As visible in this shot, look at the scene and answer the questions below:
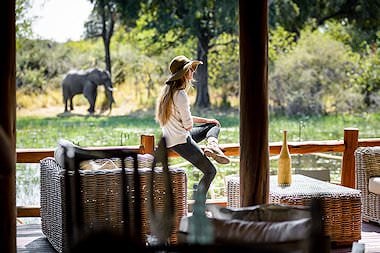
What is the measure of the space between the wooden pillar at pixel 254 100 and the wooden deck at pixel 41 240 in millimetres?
790

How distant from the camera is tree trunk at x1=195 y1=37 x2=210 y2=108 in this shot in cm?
1318

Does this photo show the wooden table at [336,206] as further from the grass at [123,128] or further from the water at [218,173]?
the grass at [123,128]

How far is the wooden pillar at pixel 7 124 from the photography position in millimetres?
4152

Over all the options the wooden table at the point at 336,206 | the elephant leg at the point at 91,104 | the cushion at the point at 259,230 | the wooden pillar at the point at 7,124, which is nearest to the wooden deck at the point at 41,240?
the wooden table at the point at 336,206

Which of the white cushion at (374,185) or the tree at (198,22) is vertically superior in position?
the tree at (198,22)

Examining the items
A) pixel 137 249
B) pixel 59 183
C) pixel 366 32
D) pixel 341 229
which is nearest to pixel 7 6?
pixel 59 183

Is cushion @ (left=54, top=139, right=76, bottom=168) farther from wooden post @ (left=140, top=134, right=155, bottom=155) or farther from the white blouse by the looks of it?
wooden post @ (left=140, top=134, right=155, bottom=155)

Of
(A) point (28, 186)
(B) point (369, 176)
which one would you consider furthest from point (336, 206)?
(A) point (28, 186)

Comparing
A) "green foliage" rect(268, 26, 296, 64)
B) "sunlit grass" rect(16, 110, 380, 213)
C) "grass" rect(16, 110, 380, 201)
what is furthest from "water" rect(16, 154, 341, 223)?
"green foliage" rect(268, 26, 296, 64)

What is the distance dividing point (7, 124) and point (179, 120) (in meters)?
1.56

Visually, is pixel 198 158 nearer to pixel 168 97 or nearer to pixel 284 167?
pixel 168 97

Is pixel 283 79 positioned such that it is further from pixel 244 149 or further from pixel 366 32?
pixel 244 149

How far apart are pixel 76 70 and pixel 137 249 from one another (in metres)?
11.2

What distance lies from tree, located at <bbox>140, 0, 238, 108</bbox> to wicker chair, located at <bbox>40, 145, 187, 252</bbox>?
8162 mm
